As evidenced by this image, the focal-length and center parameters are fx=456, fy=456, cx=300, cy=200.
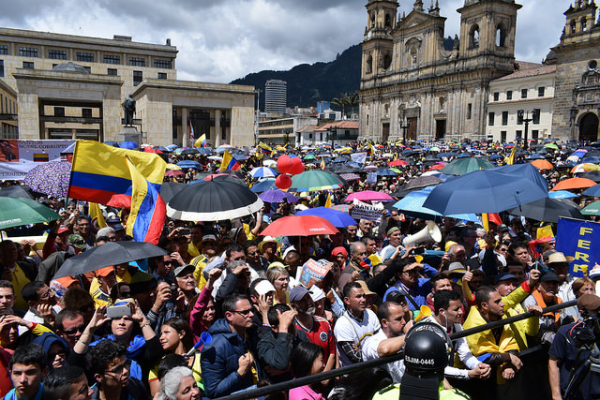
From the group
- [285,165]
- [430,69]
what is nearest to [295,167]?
[285,165]

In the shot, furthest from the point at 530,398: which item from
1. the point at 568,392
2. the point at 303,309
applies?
the point at 303,309

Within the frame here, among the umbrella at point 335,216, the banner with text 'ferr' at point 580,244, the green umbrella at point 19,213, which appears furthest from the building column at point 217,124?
the banner with text 'ferr' at point 580,244

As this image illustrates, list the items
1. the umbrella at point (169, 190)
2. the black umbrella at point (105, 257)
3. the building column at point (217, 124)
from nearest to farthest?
the black umbrella at point (105, 257) < the umbrella at point (169, 190) < the building column at point (217, 124)

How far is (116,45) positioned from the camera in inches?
2566

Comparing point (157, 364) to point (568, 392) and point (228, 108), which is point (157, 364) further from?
point (228, 108)

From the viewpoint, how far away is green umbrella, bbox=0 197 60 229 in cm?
521

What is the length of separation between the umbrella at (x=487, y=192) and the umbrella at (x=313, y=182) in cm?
379

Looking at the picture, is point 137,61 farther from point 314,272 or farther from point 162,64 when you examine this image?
point 314,272

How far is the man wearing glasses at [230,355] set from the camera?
3387 millimetres

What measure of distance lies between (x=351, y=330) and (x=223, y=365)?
1.17 metres

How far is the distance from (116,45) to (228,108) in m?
24.5

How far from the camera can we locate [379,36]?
71688 mm

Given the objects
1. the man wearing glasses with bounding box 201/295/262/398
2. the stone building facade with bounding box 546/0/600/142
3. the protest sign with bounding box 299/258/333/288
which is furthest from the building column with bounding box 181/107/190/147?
the man wearing glasses with bounding box 201/295/262/398

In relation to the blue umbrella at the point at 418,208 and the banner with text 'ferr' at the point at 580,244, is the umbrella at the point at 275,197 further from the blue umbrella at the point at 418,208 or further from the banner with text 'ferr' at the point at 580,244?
the banner with text 'ferr' at the point at 580,244
